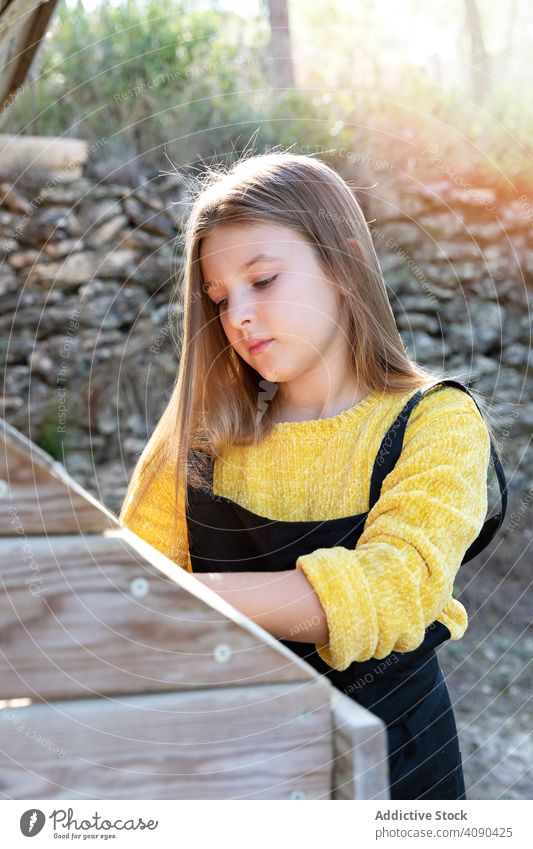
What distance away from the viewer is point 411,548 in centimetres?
71

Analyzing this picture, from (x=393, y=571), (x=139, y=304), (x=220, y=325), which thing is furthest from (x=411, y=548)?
(x=139, y=304)

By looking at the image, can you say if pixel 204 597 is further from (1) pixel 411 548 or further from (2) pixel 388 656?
(2) pixel 388 656

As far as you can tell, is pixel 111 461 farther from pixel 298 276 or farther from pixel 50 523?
pixel 50 523

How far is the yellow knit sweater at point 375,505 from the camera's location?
0.67 m

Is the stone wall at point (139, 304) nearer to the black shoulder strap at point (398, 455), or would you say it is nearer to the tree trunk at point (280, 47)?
the tree trunk at point (280, 47)

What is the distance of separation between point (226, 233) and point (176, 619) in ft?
1.89

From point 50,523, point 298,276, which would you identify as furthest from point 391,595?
point 298,276

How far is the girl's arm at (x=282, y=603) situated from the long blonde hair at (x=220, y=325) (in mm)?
311

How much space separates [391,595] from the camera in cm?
68

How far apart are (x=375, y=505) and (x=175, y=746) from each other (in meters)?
0.35

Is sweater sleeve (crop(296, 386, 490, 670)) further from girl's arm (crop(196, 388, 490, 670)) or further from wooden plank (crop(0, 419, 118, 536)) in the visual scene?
wooden plank (crop(0, 419, 118, 536))

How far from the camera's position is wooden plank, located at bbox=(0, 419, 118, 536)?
0.48m

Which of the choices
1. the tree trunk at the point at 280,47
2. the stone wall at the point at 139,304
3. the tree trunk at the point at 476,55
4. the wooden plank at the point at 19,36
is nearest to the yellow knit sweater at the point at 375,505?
the wooden plank at the point at 19,36

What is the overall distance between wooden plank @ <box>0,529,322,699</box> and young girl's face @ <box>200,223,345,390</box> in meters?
0.49
